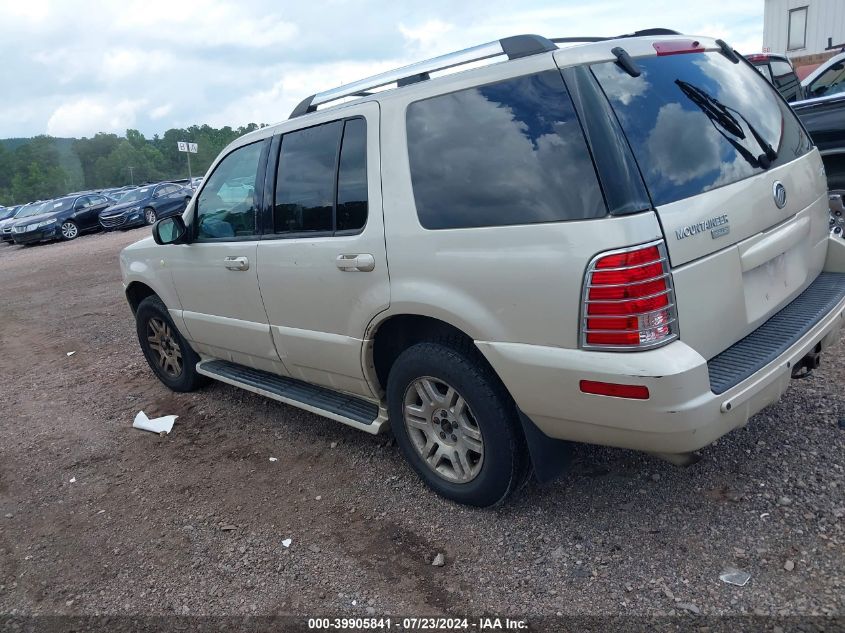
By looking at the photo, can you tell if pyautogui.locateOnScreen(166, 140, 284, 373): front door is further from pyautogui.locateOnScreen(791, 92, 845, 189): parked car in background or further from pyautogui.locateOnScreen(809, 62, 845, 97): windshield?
pyautogui.locateOnScreen(809, 62, 845, 97): windshield

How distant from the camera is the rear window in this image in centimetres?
249

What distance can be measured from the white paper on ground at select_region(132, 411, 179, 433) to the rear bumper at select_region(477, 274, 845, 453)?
2.90 metres

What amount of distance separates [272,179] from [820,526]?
3.18 metres

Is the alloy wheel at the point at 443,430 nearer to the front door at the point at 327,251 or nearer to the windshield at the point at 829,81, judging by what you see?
the front door at the point at 327,251

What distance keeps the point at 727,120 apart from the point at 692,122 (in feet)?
0.92

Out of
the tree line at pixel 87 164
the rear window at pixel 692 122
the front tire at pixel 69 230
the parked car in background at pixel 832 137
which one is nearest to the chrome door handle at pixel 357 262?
the rear window at pixel 692 122

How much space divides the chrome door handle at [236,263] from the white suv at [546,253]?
0.20 feet

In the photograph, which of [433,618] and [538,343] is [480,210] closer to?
[538,343]

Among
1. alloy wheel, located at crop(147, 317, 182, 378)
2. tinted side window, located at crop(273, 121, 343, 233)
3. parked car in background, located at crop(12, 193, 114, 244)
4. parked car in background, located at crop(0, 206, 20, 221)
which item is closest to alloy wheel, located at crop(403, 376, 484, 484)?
tinted side window, located at crop(273, 121, 343, 233)

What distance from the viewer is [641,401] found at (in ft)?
7.75

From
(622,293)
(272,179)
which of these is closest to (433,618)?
(622,293)

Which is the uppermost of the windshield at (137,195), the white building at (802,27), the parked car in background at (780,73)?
the white building at (802,27)

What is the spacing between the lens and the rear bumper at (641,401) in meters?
2.34

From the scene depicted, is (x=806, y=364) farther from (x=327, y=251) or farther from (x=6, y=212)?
(x=6, y=212)
